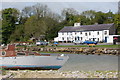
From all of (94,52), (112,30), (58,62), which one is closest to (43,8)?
(112,30)

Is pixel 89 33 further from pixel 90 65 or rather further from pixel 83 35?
pixel 90 65

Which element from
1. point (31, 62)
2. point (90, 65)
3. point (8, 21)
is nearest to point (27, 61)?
point (31, 62)

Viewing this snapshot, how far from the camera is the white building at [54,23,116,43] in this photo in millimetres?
60156

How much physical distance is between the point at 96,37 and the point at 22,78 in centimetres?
5062

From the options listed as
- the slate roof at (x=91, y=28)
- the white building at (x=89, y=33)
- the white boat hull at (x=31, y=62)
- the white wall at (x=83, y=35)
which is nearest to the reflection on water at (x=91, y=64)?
the white boat hull at (x=31, y=62)

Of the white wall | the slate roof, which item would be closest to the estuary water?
the white wall

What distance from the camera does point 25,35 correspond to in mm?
67875

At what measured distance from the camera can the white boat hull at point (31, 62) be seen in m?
19.4

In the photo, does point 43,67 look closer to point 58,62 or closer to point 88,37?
point 58,62

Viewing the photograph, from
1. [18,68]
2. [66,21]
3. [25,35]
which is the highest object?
[66,21]

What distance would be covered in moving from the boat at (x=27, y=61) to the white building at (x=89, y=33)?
37585mm

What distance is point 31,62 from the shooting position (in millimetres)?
19672

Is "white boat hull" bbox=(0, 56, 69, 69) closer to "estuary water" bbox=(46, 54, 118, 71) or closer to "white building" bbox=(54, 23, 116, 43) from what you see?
"estuary water" bbox=(46, 54, 118, 71)

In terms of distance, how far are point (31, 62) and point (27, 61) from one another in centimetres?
42
